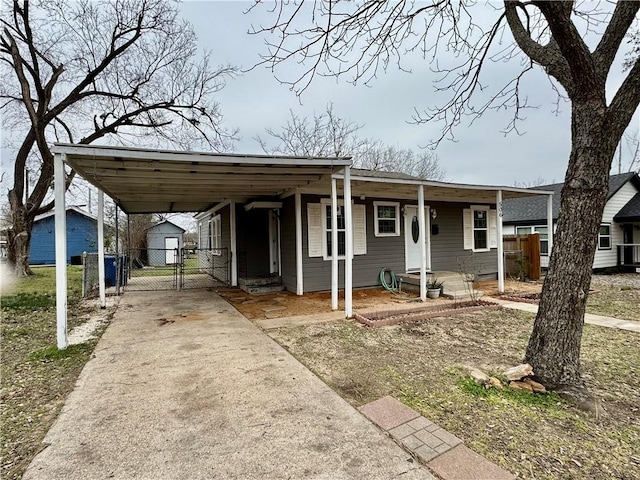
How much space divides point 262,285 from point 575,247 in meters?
7.25

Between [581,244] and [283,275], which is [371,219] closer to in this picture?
[283,275]

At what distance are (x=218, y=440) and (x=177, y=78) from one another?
16148 millimetres

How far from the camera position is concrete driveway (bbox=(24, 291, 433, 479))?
2.10 metres

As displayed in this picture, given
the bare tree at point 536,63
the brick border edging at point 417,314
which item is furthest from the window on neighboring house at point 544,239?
the bare tree at point 536,63

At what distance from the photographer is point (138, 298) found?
8547 mm

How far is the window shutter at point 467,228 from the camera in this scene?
36.4ft

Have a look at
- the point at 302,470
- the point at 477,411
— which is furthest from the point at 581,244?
the point at 302,470

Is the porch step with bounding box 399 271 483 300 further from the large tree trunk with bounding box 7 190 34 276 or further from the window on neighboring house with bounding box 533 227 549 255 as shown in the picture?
the large tree trunk with bounding box 7 190 34 276

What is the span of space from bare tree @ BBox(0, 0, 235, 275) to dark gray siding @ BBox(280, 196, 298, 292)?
8663 millimetres

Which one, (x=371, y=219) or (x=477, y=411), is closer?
(x=477, y=411)

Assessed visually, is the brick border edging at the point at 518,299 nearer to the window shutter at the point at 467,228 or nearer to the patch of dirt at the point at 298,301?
the patch of dirt at the point at 298,301

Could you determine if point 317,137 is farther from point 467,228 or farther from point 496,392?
point 496,392

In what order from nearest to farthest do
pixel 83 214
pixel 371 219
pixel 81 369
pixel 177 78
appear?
pixel 81 369 < pixel 371 219 < pixel 177 78 < pixel 83 214

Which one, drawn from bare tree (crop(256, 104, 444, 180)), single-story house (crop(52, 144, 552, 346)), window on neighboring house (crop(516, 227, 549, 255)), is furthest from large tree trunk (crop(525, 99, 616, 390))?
bare tree (crop(256, 104, 444, 180))
